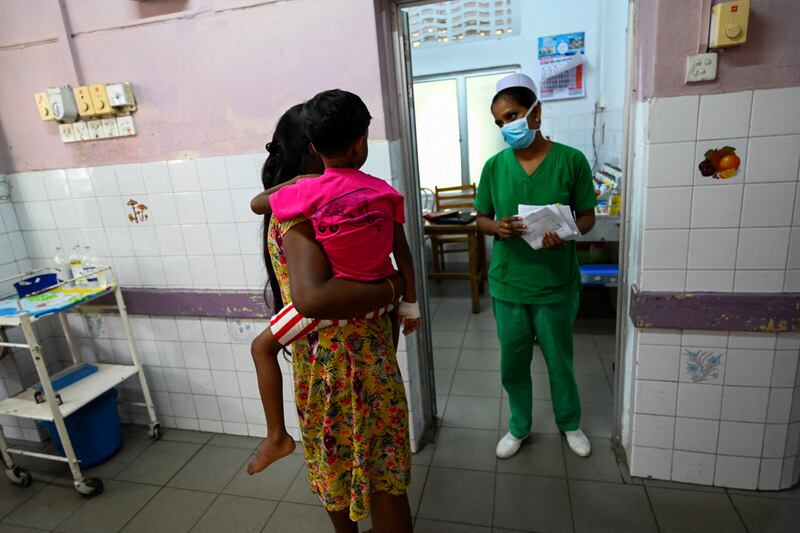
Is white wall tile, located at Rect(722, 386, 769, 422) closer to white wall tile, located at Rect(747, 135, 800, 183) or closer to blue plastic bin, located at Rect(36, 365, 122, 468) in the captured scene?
white wall tile, located at Rect(747, 135, 800, 183)

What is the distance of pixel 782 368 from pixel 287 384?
2.13m

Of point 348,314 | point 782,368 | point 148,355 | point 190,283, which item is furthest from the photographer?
point 148,355

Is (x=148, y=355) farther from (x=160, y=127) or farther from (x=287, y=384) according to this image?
(x=160, y=127)

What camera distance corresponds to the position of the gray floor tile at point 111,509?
2.08m

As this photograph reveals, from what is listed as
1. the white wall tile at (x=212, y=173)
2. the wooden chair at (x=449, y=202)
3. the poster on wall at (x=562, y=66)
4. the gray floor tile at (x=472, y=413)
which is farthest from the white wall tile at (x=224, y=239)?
the poster on wall at (x=562, y=66)

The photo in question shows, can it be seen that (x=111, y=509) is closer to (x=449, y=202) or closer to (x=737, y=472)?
(x=737, y=472)

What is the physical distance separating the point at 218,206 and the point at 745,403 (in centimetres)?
236

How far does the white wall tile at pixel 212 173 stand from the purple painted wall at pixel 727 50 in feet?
5.78

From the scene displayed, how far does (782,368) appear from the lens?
5.94 feet

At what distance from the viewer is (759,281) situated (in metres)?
1.75

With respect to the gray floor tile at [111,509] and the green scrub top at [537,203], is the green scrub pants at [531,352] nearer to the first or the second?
the green scrub top at [537,203]

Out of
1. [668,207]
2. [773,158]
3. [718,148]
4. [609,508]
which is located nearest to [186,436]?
[609,508]

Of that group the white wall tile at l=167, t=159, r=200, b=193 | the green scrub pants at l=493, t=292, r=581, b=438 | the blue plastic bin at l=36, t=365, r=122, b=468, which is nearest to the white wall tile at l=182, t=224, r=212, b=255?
the white wall tile at l=167, t=159, r=200, b=193

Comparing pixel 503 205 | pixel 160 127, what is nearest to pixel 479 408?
pixel 503 205
